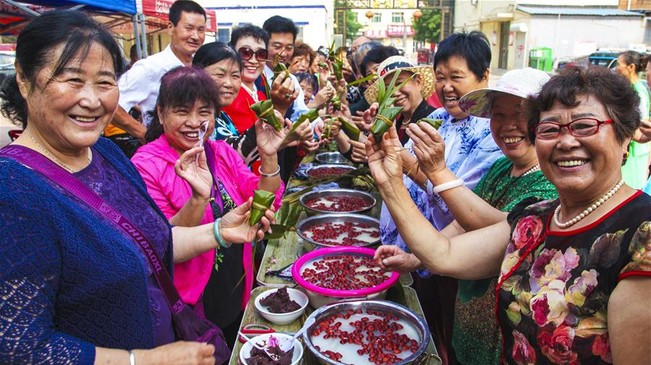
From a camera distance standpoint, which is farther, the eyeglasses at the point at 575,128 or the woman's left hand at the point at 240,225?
the woman's left hand at the point at 240,225

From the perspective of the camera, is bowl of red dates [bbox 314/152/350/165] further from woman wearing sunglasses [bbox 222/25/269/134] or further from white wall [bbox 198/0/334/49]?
white wall [bbox 198/0/334/49]

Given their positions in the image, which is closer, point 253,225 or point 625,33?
point 253,225

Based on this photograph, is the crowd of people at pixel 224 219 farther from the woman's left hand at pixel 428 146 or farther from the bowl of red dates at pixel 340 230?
the bowl of red dates at pixel 340 230

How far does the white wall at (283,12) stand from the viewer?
2669cm

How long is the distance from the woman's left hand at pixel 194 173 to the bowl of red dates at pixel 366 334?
2.52 ft

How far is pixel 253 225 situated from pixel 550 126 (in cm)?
125

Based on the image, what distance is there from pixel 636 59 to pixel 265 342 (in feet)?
20.8

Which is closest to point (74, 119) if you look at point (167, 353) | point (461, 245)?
point (167, 353)

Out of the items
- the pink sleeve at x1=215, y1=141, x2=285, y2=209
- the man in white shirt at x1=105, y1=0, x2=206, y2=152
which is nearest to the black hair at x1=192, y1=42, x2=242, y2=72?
the man in white shirt at x1=105, y1=0, x2=206, y2=152

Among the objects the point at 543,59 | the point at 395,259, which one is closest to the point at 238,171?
the point at 395,259

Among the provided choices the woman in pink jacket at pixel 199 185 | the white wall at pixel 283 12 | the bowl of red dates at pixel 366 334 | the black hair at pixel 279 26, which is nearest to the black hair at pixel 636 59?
the black hair at pixel 279 26

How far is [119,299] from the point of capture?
132 cm

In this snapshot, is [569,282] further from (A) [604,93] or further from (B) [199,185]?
(B) [199,185]

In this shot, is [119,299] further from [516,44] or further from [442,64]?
[516,44]
